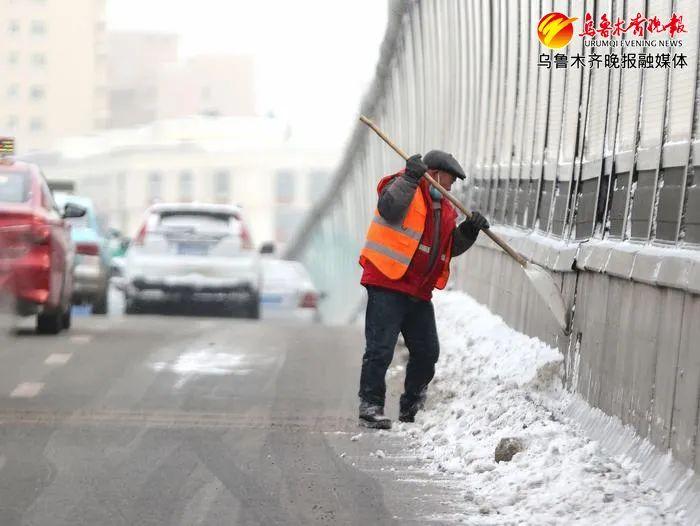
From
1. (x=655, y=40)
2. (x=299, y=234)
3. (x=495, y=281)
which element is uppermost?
(x=655, y=40)

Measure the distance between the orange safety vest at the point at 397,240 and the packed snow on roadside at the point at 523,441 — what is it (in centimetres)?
82

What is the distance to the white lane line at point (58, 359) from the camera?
39.7 feet

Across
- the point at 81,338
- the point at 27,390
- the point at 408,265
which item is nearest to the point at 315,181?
the point at 81,338

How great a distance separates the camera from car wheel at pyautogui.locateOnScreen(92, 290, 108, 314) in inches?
833

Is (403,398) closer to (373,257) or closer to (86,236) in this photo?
(373,257)

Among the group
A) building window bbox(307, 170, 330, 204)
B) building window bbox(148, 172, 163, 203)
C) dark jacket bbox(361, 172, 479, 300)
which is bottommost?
building window bbox(148, 172, 163, 203)

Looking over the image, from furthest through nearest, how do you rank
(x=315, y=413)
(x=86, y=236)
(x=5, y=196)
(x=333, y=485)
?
(x=86, y=236) → (x=5, y=196) → (x=315, y=413) → (x=333, y=485)

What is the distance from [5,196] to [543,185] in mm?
4985

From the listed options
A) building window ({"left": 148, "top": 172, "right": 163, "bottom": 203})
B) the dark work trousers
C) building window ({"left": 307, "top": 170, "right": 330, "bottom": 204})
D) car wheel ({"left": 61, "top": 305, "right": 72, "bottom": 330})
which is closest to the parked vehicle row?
car wheel ({"left": 61, "top": 305, "right": 72, "bottom": 330})

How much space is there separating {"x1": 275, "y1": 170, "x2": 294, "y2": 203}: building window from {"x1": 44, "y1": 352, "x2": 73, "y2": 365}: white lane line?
83.7m

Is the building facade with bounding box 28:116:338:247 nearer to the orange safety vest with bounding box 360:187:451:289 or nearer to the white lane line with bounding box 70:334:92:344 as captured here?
the white lane line with bounding box 70:334:92:344

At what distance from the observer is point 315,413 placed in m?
9.74

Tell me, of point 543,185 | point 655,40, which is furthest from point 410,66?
point 655,40

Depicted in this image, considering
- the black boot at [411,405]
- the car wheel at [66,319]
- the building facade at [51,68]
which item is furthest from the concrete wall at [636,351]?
the building facade at [51,68]
